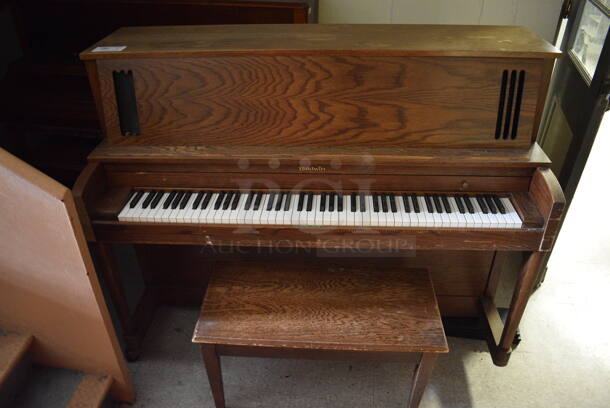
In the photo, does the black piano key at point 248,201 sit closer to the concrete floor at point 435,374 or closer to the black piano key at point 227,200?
the black piano key at point 227,200

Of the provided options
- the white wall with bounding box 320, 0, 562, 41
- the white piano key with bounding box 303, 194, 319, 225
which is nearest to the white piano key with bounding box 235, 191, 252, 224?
the white piano key with bounding box 303, 194, 319, 225

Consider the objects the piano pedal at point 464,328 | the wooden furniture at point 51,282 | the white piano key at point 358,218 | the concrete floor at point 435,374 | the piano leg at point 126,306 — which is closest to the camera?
the wooden furniture at point 51,282

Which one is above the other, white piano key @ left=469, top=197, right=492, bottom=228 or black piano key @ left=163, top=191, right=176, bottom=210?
white piano key @ left=469, top=197, right=492, bottom=228

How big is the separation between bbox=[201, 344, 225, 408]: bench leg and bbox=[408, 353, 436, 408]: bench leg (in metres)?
0.72

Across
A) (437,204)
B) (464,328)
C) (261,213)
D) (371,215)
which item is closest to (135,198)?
(261,213)

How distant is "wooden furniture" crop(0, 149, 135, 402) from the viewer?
4.86 feet

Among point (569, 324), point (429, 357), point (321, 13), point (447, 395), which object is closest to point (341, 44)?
point (321, 13)

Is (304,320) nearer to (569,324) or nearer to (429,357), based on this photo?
(429,357)

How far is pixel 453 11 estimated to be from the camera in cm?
254

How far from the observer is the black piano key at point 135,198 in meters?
1.86

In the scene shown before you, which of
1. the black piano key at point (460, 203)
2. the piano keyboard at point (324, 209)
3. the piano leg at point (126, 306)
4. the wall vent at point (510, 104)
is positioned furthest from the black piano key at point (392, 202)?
the piano leg at point (126, 306)

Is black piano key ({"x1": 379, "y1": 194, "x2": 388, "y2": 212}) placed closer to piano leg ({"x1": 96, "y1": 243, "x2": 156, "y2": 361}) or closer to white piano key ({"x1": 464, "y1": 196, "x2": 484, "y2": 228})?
white piano key ({"x1": 464, "y1": 196, "x2": 484, "y2": 228})

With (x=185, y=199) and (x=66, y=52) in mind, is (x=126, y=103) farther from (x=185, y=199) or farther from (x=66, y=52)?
(x=66, y=52)

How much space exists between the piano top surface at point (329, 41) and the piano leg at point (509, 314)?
0.77m
